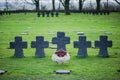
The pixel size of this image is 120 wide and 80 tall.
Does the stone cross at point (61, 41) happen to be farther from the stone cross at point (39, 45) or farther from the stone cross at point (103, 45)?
the stone cross at point (103, 45)

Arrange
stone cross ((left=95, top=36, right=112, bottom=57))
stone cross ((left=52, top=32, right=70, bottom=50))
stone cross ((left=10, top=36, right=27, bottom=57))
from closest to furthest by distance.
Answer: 1. stone cross ((left=10, top=36, right=27, bottom=57))
2. stone cross ((left=95, top=36, right=112, bottom=57))
3. stone cross ((left=52, top=32, right=70, bottom=50))

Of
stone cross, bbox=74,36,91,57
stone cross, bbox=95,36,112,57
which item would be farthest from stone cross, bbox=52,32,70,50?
stone cross, bbox=95,36,112,57

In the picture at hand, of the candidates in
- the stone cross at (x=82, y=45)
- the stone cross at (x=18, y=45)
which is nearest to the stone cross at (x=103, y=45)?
the stone cross at (x=82, y=45)

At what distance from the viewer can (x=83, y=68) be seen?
1155cm

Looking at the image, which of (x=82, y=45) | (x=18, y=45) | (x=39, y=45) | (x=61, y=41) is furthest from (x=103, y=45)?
(x=18, y=45)

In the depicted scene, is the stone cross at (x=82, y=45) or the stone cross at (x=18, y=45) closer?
the stone cross at (x=18, y=45)

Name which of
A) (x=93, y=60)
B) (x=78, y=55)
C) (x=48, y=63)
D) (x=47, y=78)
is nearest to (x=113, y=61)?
(x=93, y=60)

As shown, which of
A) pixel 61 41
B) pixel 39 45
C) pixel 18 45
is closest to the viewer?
pixel 18 45

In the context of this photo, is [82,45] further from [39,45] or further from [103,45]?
[39,45]

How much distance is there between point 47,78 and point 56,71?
0.76 metres

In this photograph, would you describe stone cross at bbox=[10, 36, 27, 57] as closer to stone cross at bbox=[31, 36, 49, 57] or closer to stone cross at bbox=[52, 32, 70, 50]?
stone cross at bbox=[31, 36, 49, 57]

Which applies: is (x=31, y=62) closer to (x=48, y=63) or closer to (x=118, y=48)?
(x=48, y=63)

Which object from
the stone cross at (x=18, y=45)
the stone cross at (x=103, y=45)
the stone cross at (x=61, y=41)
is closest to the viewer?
the stone cross at (x=18, y=45)

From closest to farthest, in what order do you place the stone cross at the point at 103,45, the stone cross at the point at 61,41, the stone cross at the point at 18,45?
the stone cross at the point at 18,45 → the stone cross at the point at 103,45 → the stone cross at the point at 61,41
